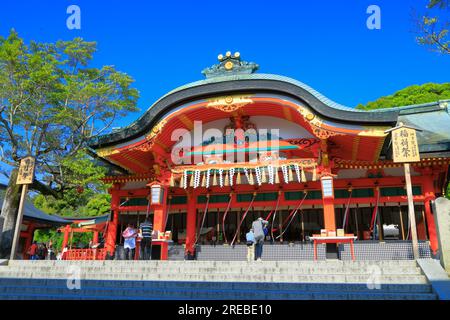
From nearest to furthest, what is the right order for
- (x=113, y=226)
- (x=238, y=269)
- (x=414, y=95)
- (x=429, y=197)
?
1. (x=238, y=269)
2. (x=429, y=197)
3. (x=113, y=226)
4. (x=414, y=95)

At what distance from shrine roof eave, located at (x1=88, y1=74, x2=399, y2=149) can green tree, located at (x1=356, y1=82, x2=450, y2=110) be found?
90.0ft

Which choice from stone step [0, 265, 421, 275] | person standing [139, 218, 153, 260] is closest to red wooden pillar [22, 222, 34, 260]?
person standing [139, 218, 153, 260]

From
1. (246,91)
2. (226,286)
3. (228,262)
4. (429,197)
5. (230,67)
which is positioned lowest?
(226,286)

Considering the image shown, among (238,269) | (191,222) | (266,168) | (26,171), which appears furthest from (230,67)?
(238,269)

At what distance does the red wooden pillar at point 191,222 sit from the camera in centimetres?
1503

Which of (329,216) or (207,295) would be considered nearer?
(207,295)

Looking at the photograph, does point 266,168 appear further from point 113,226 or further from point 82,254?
point 82,254

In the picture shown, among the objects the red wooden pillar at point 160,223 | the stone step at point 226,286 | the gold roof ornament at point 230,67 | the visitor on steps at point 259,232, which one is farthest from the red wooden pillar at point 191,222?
the stone step at point 226,286

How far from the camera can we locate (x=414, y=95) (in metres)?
36.9

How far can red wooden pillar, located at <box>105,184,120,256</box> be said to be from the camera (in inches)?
623

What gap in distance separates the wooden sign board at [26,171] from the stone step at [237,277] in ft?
12.8

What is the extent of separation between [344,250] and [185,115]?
26.1 feet

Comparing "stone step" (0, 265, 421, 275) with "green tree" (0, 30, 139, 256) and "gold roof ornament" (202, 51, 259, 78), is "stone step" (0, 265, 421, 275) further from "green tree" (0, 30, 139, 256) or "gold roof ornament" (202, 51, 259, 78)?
"gold roof ornament" (202, 51, 259, 78)

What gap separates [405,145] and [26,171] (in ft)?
40.6
